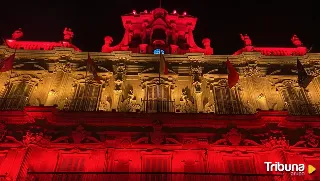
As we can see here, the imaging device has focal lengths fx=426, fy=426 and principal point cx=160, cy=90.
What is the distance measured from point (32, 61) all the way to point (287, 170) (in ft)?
48.3

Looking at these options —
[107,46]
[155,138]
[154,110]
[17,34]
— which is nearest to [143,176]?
[155,138]

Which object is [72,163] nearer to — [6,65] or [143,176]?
[143,176]

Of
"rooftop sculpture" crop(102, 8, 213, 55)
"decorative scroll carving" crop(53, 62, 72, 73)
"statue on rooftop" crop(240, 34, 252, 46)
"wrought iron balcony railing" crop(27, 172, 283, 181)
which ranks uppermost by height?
"rooftop sculpture" crop(102, 8, 213, 55)

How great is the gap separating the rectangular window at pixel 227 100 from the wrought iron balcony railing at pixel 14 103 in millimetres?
9652

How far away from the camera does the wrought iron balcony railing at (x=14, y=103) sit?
20.9m

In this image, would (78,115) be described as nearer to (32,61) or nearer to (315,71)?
(32,61)

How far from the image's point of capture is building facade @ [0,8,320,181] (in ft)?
59.8

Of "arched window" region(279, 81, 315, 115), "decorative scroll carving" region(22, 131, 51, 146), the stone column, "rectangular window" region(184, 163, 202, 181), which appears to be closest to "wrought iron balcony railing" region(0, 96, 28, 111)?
"decorative scroll carving" region(22, 131, 51, 146)

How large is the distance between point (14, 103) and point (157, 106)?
23.4ft

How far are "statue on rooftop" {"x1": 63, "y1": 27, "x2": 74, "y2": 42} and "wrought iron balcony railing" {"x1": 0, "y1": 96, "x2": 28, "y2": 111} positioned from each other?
5.35 m

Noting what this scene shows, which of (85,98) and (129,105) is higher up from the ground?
(85,98)

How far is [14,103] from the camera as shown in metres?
21.3

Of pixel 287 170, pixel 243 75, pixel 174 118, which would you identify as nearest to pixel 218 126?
pixel 174 118

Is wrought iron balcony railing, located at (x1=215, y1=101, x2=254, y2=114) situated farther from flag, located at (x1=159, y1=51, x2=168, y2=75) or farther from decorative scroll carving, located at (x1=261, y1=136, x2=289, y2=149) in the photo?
flag, located at (x1=159, y1=51, x2=168, y2=75)
